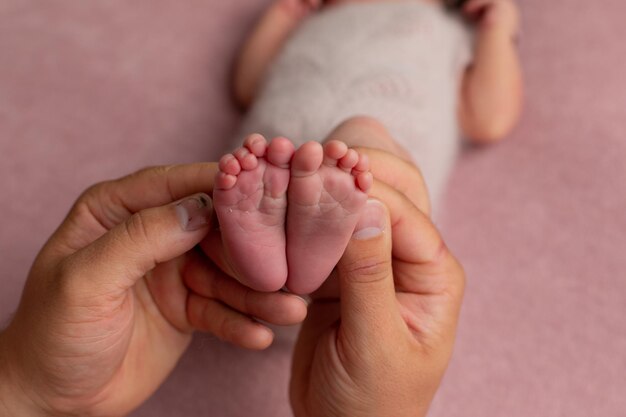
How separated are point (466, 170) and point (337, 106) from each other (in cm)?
32

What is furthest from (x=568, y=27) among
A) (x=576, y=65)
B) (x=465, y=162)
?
(x=465, y=162)

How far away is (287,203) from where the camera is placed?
60 centimetres

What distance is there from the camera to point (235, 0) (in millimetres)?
1441

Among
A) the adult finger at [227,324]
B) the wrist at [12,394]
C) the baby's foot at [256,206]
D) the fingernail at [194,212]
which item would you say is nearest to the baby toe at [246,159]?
the baby's foot at [256,206]

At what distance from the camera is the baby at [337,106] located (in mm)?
582

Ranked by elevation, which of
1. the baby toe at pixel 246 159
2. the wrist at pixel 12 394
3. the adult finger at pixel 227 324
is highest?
the baby toe at pixel 246 159

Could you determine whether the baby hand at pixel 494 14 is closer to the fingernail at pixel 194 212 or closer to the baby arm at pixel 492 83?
the baby arm at pixel 492 83

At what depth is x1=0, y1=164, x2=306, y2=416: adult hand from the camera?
67 cm

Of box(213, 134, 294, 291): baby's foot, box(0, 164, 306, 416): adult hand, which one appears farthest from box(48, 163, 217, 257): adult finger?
box(213, 134, 294, 291): baby's foot

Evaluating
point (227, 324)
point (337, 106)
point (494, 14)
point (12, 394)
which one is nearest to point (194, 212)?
point (227, 324)

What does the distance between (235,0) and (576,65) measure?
706mm

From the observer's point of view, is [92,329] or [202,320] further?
[202,320]

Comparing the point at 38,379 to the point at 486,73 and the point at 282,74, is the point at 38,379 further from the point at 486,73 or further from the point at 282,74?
the point at 486,73

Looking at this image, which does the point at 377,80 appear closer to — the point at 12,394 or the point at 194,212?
the point at 194,212
